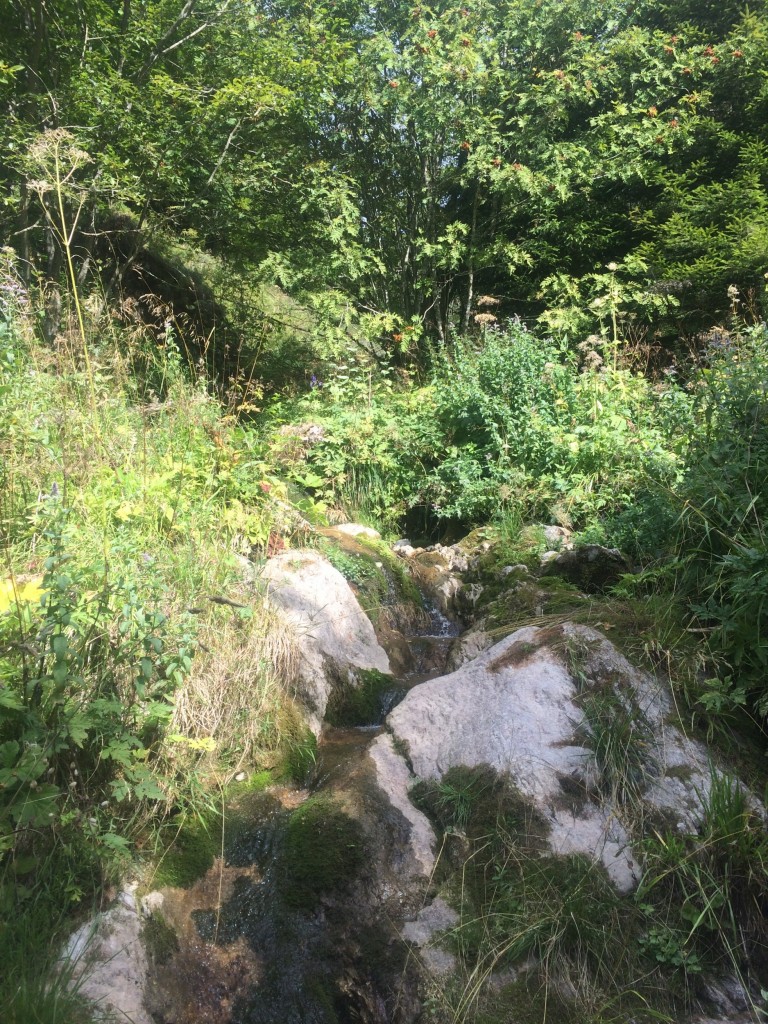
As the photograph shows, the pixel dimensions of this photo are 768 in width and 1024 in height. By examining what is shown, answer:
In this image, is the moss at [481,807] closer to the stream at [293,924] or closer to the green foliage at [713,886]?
the stream at [293,924]

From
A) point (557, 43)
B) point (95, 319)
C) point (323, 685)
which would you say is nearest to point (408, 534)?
point (323, 685)

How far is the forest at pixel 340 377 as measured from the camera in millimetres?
2459

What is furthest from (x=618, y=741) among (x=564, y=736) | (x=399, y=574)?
(x=399, y=574)

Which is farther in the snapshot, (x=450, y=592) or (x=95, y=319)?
(x=450, y=592)

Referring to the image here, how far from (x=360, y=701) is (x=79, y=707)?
Answer: 1.86 meters

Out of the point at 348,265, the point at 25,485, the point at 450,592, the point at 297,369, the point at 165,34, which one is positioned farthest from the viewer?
the point at 297,369

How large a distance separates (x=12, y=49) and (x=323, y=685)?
6.91 m

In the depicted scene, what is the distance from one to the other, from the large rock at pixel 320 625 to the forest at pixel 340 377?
7.5 inches

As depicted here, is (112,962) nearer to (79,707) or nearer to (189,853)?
(189,853)

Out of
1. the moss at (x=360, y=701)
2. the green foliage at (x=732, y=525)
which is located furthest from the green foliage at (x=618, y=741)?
the moss at (x=360, y=701)

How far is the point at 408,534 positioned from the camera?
22.2ft

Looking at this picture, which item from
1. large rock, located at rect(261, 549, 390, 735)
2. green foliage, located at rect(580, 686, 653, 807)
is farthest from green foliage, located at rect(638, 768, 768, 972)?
large rock, located at rect(261, 549, 390, 735)

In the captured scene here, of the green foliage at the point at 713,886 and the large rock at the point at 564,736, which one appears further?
the large rock at the point at 564,736

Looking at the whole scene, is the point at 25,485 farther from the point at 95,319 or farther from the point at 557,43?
the point at 557,43
